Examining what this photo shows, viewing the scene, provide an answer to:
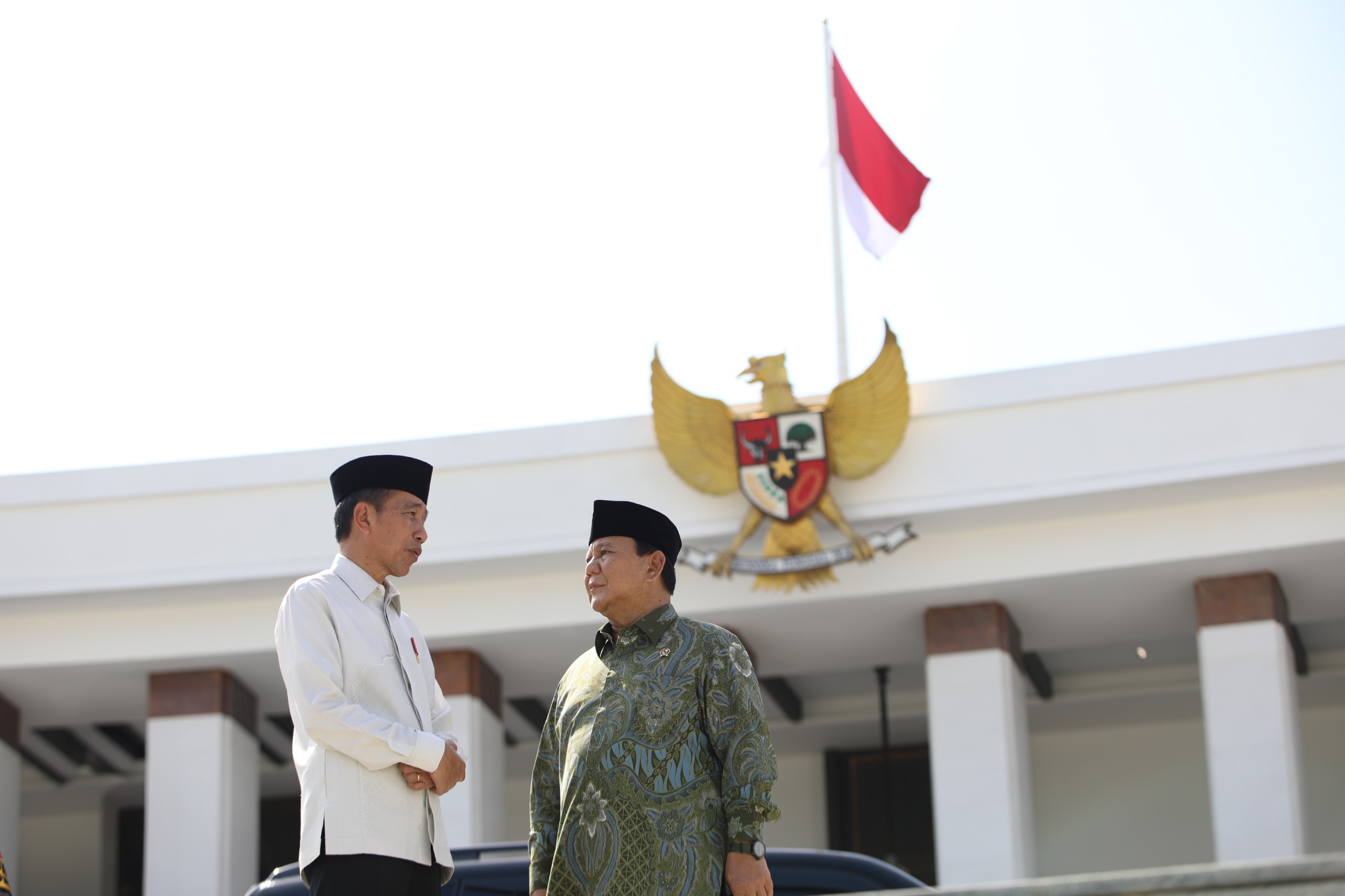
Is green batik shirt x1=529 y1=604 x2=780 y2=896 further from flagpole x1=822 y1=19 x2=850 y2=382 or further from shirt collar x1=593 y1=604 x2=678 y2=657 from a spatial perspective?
flagpole x1=822 y1=19 x2=850 y2=382

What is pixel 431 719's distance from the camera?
3.77 m

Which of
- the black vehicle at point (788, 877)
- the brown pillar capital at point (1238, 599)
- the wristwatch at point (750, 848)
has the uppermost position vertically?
the brown pillar capital at point (1238, 599)

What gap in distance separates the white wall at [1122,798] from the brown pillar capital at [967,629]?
289 centimetres

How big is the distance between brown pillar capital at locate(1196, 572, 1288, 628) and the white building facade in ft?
0.07

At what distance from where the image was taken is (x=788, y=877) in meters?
5.25

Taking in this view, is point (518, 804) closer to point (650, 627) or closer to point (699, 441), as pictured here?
point (699, 441)

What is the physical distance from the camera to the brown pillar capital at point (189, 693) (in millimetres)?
11062

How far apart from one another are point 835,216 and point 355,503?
7.77 metres

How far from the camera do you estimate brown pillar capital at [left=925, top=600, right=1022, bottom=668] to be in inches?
405

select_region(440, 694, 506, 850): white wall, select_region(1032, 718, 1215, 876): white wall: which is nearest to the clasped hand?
select_region(440, 694, 506, 850): white wall

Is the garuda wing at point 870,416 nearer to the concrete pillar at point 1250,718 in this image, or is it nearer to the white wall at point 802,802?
the concrete pillar at point 1250,718

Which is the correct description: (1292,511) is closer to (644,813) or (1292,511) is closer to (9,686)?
(644,813)

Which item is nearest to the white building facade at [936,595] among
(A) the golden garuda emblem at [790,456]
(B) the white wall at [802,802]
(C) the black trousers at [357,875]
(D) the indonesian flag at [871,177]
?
(A) the golden garuda emblem at [790,456]

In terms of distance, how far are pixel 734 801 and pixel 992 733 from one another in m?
6.98
